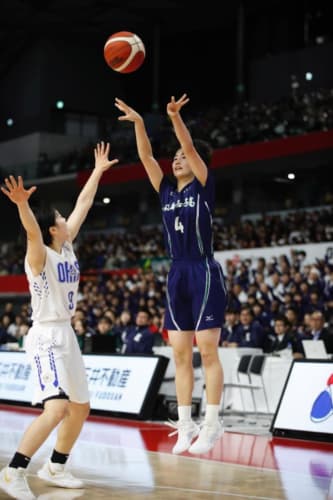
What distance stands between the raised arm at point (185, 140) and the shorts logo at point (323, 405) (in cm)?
548

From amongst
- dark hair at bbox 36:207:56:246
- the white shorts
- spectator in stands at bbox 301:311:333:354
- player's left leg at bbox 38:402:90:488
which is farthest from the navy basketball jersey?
spectator in stands at bbox 301:311:333:354

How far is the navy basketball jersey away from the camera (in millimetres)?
6953

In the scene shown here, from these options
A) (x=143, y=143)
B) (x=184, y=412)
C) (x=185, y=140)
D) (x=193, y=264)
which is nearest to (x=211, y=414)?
(x=184, y=412)

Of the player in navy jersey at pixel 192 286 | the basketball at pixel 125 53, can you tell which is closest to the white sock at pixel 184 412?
the player in navy jersey at pixel 192 286

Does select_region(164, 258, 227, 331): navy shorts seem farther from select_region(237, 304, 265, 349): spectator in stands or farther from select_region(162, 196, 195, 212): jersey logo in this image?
select_region(237, 304, 265, 349): spectator in stands

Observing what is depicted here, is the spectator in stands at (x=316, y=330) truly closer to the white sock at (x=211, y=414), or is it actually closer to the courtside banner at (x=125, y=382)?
the courtside banner at (x=125, y=382)

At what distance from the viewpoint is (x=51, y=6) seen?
1458 inches

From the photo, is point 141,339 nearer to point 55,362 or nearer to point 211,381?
point 55,362

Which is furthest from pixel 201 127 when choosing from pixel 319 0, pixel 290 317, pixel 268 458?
pixel 268 458

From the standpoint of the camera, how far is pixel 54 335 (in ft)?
23.6

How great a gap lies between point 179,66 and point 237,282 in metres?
23.0

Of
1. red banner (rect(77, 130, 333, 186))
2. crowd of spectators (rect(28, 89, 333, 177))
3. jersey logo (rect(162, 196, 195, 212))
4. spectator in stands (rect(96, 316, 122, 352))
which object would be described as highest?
crowd of spectators (rect(28, 89, 333, 177))

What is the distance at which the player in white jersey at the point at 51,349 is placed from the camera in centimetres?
693

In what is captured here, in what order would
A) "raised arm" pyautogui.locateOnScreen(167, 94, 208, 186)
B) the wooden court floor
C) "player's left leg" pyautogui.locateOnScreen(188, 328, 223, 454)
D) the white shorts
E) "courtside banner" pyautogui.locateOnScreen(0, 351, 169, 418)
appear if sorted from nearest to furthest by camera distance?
"raised arm" pyautogui.locateOnScreen(167, 94, 208, 186) → "player's left leg" pyautogui.locateOnScreen(188, 328, 223, 454) → the white shorts → the wooden court floor → "courtside banner" pyautogui.locateOnScreen(0, 351, 169, 418)
